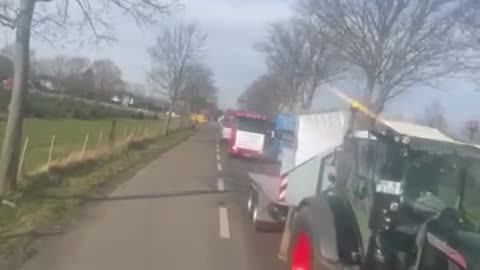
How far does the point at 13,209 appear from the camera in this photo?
11031mm

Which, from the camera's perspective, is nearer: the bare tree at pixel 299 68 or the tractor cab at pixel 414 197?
the tractor cab at pixel 414 197

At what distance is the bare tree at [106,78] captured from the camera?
11284cm

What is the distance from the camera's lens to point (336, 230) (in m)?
6.05

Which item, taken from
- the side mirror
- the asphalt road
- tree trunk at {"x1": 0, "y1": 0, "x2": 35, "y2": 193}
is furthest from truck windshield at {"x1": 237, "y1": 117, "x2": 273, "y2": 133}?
the side mirror

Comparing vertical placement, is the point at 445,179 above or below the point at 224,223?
above

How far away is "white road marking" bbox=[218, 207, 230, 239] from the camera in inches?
418

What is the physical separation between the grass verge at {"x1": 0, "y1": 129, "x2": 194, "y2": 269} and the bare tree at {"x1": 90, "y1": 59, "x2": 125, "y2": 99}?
89.7 m

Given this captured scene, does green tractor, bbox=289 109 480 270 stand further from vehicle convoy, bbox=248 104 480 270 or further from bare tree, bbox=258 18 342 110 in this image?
bare tree, bbox=258 18 342 110

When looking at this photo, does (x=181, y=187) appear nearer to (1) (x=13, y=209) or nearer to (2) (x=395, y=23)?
(1) (x=13, y=209)

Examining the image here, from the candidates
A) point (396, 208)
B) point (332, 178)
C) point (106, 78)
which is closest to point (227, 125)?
point (332, 178)

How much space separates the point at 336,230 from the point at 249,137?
26.6m

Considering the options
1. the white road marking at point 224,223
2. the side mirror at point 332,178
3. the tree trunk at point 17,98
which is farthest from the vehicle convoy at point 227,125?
the side mirror at point 332,178

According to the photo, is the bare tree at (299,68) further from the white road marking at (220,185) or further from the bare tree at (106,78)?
the bare tree at (106,78)

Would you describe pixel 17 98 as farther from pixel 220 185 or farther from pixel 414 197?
pixel 414 197
